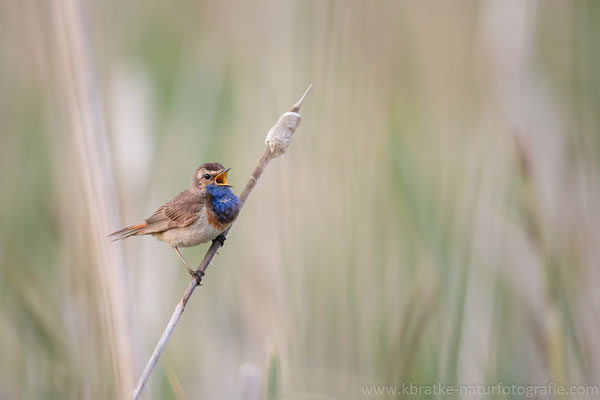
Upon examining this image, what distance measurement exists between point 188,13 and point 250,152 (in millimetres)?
1744

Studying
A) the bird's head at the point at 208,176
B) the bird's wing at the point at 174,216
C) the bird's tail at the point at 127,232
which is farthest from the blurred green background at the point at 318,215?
the bird's head at the point at 208,176

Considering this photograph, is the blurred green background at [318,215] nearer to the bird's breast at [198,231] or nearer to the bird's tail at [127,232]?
the bird's tail at [127,232]

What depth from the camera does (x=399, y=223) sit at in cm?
316

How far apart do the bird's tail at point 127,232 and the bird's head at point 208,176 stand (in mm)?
269

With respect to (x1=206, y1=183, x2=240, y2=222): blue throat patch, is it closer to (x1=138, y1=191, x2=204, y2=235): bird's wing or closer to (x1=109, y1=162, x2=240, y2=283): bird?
(x1=109, y1=162, x2=240, y2=283): bird

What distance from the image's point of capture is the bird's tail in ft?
7.43

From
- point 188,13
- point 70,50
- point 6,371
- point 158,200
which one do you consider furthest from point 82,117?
point 188,13

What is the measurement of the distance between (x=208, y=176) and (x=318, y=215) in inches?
28.0

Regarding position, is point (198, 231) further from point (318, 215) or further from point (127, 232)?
point (318, 215)

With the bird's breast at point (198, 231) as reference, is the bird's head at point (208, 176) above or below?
above

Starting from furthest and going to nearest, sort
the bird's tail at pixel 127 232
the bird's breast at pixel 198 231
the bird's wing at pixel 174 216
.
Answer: the bird's wing at pixel 174 216, the bird's breast at pixel 198 231, the bird's tail at pixel 127 232

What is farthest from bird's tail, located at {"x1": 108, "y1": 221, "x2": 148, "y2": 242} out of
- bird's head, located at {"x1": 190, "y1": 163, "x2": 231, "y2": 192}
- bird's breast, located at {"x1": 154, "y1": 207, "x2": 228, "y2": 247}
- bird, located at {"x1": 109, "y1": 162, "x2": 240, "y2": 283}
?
bird's head, located at {"x1": 190, "y1": 163, "x2": 231, "y2": 192}

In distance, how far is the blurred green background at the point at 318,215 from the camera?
7.52 ft

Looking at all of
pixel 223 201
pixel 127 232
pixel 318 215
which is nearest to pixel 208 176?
pixel 223 201
